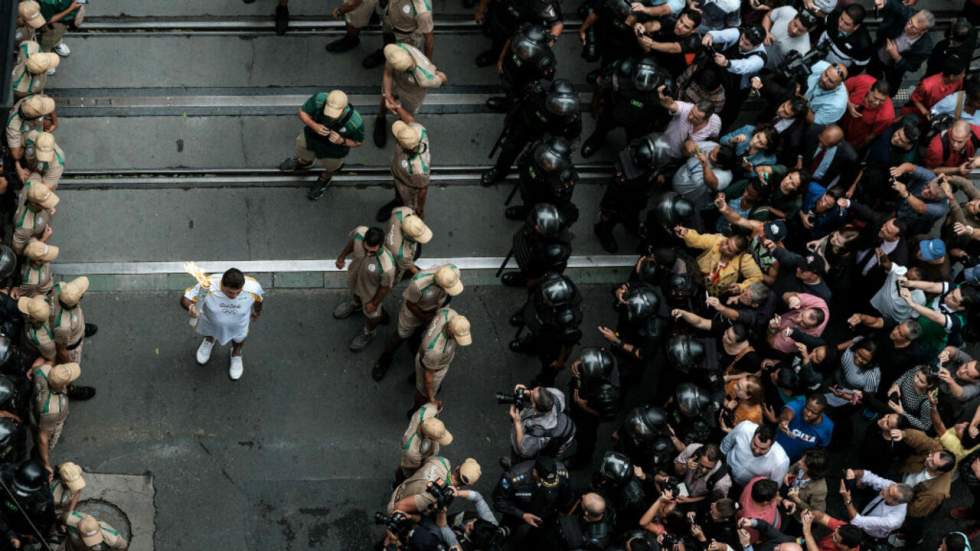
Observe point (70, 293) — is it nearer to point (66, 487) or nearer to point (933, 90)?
point (66, 487)

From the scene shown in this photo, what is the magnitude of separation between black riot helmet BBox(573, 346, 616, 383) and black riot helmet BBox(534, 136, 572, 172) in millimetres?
2309

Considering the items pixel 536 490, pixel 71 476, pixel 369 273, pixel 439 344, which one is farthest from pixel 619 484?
pixel 71 476

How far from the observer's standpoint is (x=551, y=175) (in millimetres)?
13609

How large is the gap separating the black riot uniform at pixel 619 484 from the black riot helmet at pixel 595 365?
2.73ft

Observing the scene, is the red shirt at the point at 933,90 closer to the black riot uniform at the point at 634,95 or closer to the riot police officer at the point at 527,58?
the black riot uniform at the point at 634,95

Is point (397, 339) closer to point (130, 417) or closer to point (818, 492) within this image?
point (130, 417)

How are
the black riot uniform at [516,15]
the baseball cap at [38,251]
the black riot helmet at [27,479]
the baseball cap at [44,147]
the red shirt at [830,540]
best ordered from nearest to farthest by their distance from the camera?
the black riot helmet at [27,479]
the red shirt at [830,540]
the baseball cap at [38,251]
the baseball cap at [44,147]
the black riot uniform at [516,15]

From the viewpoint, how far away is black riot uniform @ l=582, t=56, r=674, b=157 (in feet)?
47.0

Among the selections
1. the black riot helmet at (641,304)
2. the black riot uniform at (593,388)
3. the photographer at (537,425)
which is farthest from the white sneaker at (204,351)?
the black riot helmet at (641,304)

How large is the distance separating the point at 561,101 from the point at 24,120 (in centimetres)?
592

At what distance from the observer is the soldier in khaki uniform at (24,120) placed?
44.3ft

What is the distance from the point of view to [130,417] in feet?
45.0

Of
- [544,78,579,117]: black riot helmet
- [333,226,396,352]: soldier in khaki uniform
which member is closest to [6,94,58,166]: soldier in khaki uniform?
[333,226,396,352]: soldier in khaki uniform

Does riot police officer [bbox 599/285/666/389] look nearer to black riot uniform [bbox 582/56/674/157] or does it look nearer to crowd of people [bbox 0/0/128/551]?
black riot uniform [bbox 582/56/674/157]
